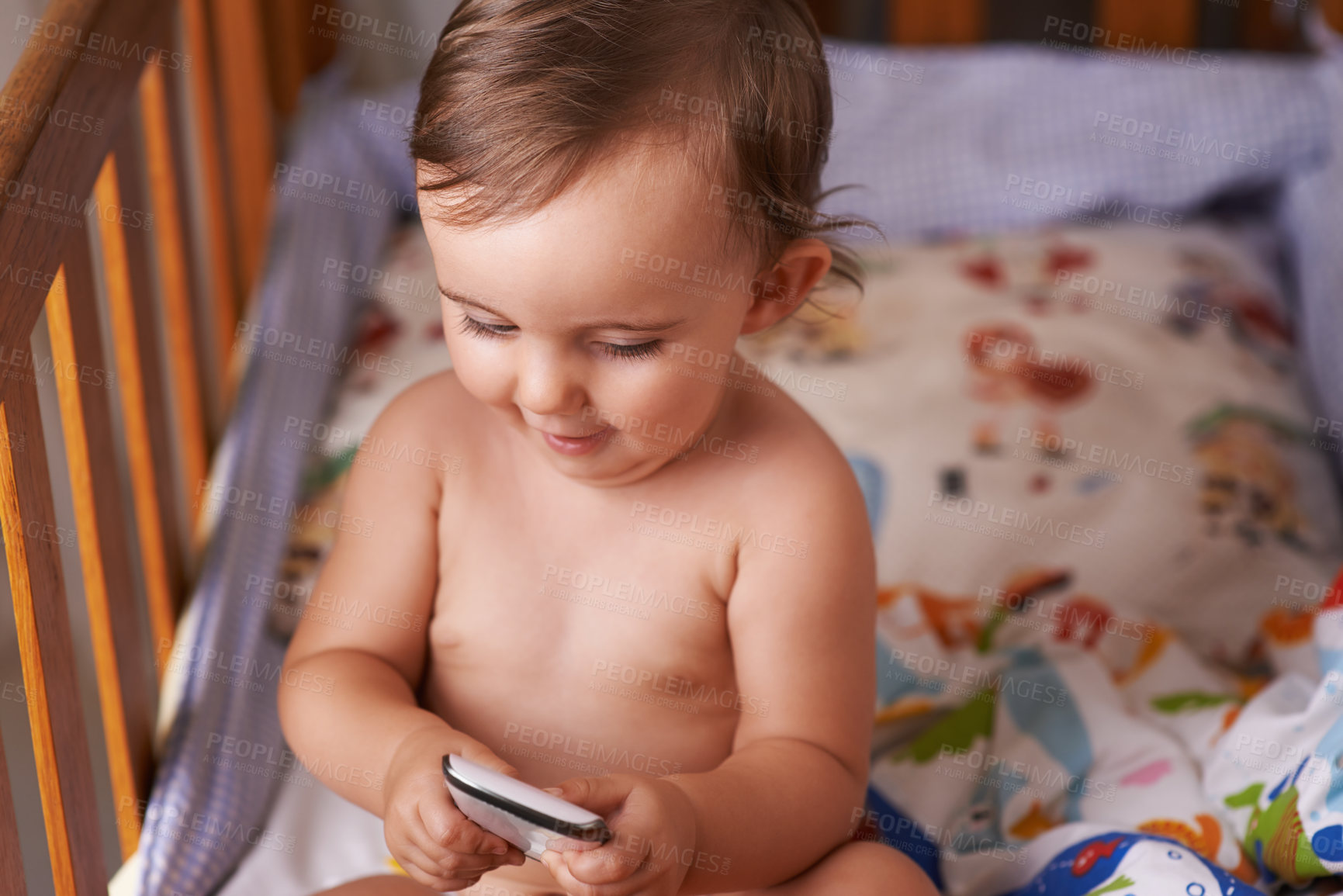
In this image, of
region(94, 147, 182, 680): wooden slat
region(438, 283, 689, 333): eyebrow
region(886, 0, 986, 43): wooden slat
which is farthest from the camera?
region(886, 0, 986, 43): wooden slat

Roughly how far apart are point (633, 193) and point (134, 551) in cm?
96

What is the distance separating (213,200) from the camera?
5.43ft

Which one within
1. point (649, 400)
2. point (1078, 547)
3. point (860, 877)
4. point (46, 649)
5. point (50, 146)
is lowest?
point (1078, 547)

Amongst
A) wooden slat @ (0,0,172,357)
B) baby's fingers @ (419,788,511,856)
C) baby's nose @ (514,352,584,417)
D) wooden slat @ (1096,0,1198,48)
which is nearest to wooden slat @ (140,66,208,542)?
wooden slat @ (0,0,172,357)

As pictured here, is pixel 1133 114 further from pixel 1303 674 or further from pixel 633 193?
pixel 633 193

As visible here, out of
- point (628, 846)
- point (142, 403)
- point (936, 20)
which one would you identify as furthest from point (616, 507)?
point (936, 20)

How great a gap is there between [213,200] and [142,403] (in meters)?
0.45

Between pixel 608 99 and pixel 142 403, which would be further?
pixel 142 403

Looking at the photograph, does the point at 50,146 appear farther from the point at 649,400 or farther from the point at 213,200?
the point at 213,200

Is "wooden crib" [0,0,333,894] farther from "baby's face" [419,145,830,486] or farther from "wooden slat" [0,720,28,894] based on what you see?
"baby's face" [419,145,830,486]

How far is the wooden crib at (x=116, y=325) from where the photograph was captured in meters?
0.89

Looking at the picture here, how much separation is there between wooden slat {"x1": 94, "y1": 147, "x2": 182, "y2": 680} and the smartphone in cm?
75

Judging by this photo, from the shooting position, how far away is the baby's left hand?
699 mm

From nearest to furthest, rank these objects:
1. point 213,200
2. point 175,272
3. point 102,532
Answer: point 102,532
point 175,272
point 213,200
